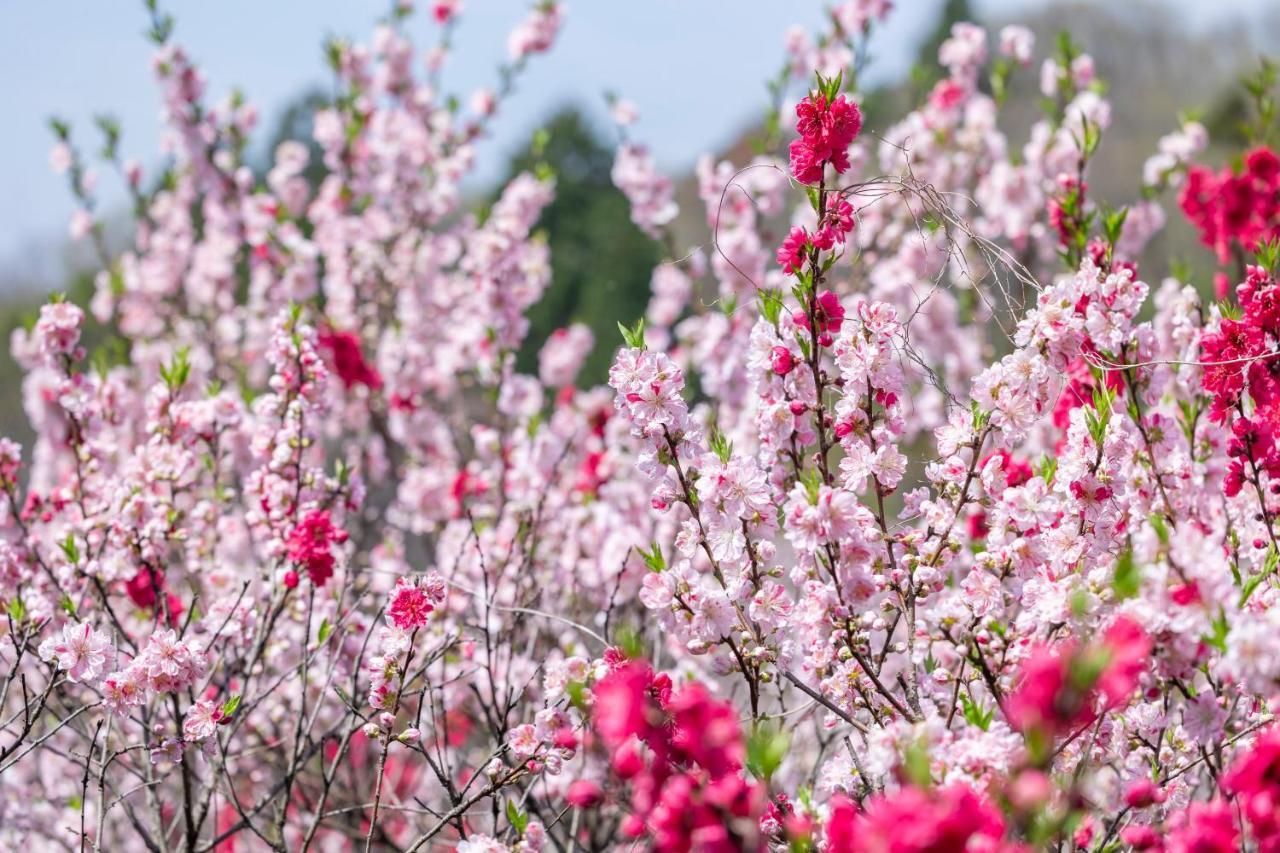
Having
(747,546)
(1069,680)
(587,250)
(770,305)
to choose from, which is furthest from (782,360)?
(587,250)

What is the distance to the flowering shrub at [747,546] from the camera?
1880mm

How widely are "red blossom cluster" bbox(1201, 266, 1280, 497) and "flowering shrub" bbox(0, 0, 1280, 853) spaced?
1 centimetres

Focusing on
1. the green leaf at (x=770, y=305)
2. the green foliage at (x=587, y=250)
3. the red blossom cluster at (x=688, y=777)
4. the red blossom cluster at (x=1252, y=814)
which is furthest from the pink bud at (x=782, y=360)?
the green foliage at (x=587, y=250)

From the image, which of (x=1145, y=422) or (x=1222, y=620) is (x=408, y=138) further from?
(x=1222, y=620)

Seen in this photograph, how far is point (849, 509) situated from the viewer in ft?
7.36

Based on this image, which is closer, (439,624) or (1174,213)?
(439,624)

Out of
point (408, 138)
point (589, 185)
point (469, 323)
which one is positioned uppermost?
point (589, 185)

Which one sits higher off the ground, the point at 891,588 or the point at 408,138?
the point at 408,138

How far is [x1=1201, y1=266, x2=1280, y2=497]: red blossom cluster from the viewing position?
270cm

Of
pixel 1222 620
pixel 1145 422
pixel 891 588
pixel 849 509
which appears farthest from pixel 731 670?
pixel 1145 422

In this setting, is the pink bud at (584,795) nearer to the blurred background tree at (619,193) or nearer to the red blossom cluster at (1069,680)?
the red blossom cluster at (1069,680)

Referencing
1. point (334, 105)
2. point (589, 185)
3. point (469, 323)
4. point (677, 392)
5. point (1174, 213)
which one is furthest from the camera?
point (589, 185)

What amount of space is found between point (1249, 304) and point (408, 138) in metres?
6.66

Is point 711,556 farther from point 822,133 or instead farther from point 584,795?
point 822,133
